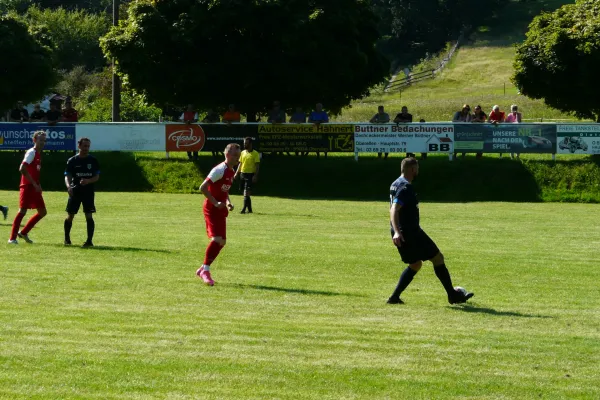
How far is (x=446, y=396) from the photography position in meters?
8.00

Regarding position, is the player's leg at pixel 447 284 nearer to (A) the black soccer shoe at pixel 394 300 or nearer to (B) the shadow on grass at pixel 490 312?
(B) the shadow on grass at pixel 490 312

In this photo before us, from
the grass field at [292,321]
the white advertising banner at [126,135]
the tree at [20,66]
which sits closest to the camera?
the grass field at [292,321]

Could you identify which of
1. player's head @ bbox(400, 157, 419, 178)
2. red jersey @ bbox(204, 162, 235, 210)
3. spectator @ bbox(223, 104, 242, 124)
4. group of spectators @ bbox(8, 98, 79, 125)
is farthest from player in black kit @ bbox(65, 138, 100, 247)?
group of spectators @ bbox(8, 98, 79, 125)

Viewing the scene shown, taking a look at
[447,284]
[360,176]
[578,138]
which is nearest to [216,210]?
[447,284]

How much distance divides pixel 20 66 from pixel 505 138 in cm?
2024

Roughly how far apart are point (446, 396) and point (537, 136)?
27.2 metres

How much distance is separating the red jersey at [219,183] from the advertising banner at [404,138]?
21.2 meters

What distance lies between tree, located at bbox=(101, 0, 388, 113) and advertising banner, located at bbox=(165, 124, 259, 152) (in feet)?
8.10

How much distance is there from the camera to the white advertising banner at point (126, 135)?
36.7 m

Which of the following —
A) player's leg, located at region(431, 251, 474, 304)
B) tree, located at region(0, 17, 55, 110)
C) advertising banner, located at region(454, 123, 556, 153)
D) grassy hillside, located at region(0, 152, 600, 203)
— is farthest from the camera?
tree, located at region(0, 17, 55, 110)

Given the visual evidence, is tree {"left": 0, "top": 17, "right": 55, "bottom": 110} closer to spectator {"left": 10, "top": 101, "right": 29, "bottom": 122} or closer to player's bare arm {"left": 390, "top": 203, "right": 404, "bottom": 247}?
spectator {"left": 10, "top": 101, "right": 29, "bottom": 122}

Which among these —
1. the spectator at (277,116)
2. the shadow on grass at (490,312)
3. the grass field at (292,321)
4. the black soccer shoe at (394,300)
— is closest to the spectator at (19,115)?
the spectator at (277,116)

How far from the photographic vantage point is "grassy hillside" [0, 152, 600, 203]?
3341cm

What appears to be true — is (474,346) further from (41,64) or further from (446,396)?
(41,64)
